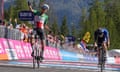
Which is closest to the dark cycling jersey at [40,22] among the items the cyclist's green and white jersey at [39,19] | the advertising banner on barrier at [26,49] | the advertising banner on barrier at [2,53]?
the cyclist's green and white jersey at [39,19]

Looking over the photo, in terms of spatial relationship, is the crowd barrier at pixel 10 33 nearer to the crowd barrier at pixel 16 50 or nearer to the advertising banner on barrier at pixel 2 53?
the crowd barrier at pixel 16 50

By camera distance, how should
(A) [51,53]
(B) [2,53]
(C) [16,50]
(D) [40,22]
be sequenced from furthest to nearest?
(A) [51,53] → (C) [16,50] → (B) [2,53] → (D) [40,22]

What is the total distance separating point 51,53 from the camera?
3031 cm

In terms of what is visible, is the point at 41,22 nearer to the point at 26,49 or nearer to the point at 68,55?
the point at 26,49

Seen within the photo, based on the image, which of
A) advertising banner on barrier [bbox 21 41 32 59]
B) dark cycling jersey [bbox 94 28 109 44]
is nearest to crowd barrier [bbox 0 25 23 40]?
advertising banner on barrier [bbox 21 41 32 59]

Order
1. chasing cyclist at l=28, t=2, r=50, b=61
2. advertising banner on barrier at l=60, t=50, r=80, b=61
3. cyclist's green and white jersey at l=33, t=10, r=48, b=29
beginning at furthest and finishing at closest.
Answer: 1. advertising banner on barrier at l=60, t=50, r=80, b=61
2. cyclist's green and white jersey at l=33, t=10, r=48, b=29
3. chasing cyclist at l=28, t=2, r=50, b=61

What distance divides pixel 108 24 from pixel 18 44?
7640 cm

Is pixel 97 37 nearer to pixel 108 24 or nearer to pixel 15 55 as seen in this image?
pixel 15 55

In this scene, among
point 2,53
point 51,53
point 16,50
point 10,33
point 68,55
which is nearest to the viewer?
point 2,53

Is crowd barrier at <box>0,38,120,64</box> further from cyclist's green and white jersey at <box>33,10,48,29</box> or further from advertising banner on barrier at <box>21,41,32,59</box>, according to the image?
cyclist's green and white jersey at <box>33,10,48,29</box>

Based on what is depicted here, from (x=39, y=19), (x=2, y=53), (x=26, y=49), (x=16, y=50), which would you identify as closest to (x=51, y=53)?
(x=26, y=49)

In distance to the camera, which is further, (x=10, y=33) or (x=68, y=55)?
(x=68, y=55)

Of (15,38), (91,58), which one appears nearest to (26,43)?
(15,38)

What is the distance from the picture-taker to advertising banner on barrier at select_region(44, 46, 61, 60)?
94.3 feet
